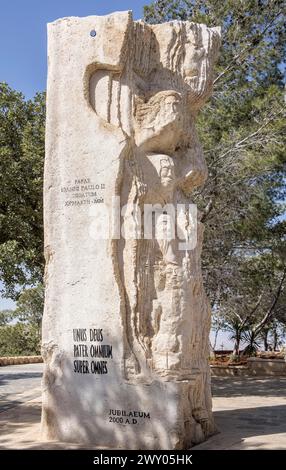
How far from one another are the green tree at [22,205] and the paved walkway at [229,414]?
2.47 metres

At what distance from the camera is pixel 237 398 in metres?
11.2

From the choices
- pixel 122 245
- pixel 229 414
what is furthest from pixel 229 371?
pixel 122 245

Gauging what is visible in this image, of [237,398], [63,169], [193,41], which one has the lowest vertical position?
[237,398]

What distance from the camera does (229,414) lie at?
8.95 m

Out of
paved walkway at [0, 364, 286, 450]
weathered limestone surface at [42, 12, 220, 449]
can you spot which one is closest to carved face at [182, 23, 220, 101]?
weathered limestone surface at [42, 12, 220, 449]

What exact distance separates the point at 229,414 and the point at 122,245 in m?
3.52

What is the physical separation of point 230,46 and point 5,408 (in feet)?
27.5

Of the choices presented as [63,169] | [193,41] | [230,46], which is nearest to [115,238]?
[63,169]

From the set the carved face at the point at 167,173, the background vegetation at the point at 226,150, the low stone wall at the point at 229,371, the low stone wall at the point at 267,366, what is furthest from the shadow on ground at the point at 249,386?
the carved face at the point at 167,173

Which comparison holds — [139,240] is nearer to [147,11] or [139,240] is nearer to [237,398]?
[237,398]

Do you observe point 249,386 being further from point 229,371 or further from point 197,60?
point 197,60

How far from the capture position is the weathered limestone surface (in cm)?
671

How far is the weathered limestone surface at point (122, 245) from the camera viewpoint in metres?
6.71
